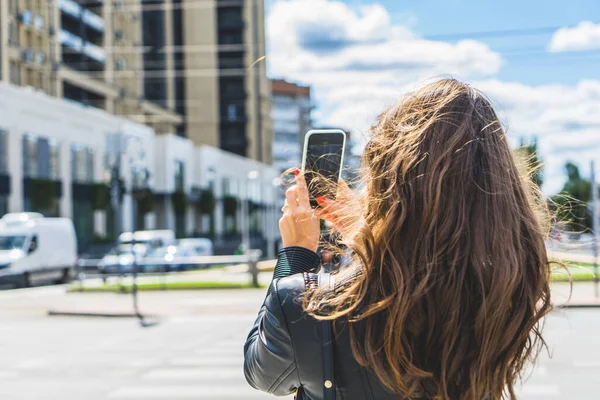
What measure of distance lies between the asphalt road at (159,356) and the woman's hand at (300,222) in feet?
7.73

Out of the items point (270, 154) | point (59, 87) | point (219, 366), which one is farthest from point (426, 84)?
point (270, 154)

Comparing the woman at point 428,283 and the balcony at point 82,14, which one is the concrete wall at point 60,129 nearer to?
the balcony at point 82,14

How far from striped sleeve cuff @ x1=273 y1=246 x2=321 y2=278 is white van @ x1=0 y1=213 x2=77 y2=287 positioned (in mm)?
27765

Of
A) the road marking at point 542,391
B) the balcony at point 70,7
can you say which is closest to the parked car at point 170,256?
the balcony at point 70,7

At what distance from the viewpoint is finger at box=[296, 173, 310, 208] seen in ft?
6.09

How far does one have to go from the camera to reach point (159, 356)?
10719 mm

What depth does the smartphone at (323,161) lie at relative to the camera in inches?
74.4

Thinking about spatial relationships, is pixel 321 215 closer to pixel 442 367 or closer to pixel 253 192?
pixel 442 367

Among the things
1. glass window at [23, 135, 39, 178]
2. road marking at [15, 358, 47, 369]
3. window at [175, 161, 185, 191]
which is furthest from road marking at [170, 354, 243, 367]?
window at [175, 161, 185, 191]

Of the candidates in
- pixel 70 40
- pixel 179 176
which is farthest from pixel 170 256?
pixel 179 176

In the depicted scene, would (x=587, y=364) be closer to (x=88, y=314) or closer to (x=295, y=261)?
(x=295, y=261)

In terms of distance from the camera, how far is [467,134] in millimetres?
1726

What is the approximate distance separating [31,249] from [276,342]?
93.7 ft

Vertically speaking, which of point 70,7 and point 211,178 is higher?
point 70,7
